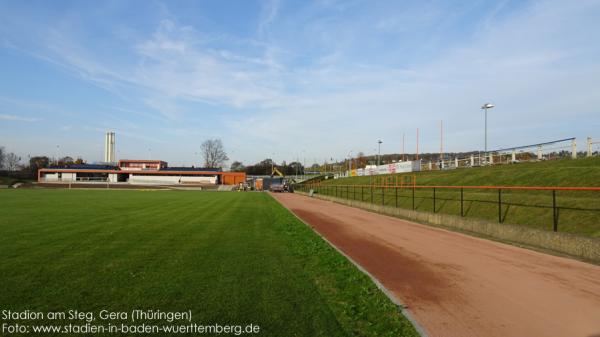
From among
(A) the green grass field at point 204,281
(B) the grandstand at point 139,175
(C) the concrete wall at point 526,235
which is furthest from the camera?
(B) the grandstand at point 139,175

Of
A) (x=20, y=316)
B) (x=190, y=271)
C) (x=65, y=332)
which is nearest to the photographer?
(x=65, y=332)

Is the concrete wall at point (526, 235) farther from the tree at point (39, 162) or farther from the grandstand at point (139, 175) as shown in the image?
the tree at point (39, 162)

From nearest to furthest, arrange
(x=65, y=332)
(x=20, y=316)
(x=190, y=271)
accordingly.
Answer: (x=65, y=332), (x=20, y=316), (x=190, y=271)

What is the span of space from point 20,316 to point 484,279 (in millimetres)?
7512

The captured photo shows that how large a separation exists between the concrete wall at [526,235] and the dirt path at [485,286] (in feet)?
2.43

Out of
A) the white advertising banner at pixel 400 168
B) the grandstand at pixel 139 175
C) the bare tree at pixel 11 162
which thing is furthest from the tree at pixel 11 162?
the white advertising banner at pixel 400 168

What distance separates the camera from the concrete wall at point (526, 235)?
9.77 metres

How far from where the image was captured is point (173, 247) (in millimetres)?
9922

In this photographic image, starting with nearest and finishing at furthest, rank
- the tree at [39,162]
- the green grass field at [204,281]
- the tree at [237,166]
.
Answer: the green grass field at [204,281]
the tree at [39,162]
the tree at [237,166]

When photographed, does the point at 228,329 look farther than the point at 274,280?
No

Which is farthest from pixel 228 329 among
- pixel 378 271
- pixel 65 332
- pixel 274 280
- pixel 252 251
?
pixel 252 251

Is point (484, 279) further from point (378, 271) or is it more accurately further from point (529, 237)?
point (529, 237)

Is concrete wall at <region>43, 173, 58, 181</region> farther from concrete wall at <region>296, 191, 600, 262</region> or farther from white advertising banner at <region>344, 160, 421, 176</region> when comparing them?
concrete wall at <region>296, 191, 600, 262</region>

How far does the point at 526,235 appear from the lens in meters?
12.0
